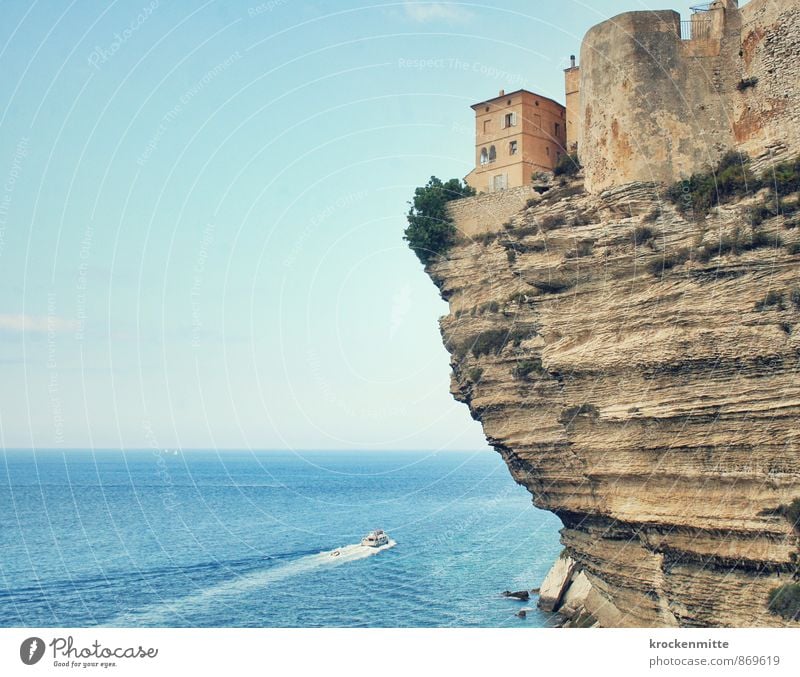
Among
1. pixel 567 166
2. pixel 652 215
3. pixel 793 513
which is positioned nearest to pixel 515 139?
pixel 567 166

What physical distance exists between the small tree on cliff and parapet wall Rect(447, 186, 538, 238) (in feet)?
1.19

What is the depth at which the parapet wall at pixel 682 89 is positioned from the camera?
2700 cm

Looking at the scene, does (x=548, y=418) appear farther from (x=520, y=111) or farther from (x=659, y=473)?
(x=520, y=111)

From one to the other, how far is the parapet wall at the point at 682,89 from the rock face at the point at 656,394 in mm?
1263

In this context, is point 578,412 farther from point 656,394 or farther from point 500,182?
point 500,182

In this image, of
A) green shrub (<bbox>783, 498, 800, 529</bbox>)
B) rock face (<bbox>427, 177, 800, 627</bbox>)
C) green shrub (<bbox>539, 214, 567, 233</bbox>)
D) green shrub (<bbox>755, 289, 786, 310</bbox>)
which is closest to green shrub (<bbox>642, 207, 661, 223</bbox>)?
rock face (<bbox>427, 177, 800, 627</bbox>)

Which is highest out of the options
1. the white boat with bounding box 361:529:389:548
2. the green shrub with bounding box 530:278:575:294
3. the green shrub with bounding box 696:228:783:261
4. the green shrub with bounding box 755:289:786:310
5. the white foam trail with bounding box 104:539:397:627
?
the green shrub with bounding box 696:228:783:261

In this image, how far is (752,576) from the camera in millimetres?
24484

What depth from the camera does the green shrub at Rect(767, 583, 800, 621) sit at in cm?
2331

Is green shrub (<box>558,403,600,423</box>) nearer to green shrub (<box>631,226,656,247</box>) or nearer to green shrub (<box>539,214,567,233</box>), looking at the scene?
green shrub (<box>631,226,656,247</box>)

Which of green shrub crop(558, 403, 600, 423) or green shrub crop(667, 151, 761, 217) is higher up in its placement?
green shrub crop(667, 151, 761, 217)

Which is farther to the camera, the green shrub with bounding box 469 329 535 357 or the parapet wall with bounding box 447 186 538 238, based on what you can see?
the parapet wall with bounding box 447 186 538 238

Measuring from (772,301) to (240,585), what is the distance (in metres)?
41.4

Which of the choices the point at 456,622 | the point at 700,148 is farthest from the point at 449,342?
the point at 456,622
